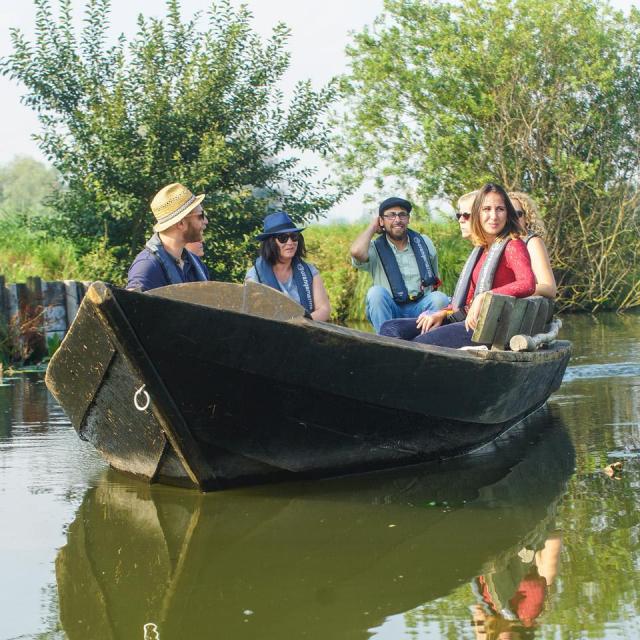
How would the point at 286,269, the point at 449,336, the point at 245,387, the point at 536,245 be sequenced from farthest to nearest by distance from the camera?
the point at 286,269, the point at 449,336, the point at 536,245, the point at 245,387

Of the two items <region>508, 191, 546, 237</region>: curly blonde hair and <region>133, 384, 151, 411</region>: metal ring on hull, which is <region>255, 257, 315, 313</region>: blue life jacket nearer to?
<region>508, 191, 546, 237</region>: curly blonde hair

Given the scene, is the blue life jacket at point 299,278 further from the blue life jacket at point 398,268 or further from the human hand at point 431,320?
the blue life jacket at point 398,268

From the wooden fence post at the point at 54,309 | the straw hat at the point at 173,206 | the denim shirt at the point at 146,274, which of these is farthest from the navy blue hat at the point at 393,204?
the wooden fence post at the point at 54,309

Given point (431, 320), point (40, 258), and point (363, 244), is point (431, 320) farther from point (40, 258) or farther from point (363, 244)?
point (40, 258)

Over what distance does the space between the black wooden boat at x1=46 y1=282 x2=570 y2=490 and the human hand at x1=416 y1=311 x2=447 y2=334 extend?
1.03 meters

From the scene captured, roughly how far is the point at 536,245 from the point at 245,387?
6.83 ft

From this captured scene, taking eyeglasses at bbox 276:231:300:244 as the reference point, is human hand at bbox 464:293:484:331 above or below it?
below

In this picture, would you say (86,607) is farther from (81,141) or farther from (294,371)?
(81,141)

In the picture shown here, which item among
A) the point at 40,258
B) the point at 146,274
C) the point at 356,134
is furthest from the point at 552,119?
the point at 146,274

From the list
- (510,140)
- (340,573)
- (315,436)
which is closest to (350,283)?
(510,140)

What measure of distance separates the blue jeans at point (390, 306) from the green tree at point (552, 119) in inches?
440

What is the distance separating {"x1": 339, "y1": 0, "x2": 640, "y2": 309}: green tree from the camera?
19.3m

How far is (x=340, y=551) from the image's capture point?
485 cm

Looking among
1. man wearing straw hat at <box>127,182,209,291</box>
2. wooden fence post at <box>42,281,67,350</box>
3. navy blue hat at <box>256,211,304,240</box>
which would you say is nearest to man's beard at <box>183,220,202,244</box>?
man wearing straw hat at <box>127,182,209,291</box>
